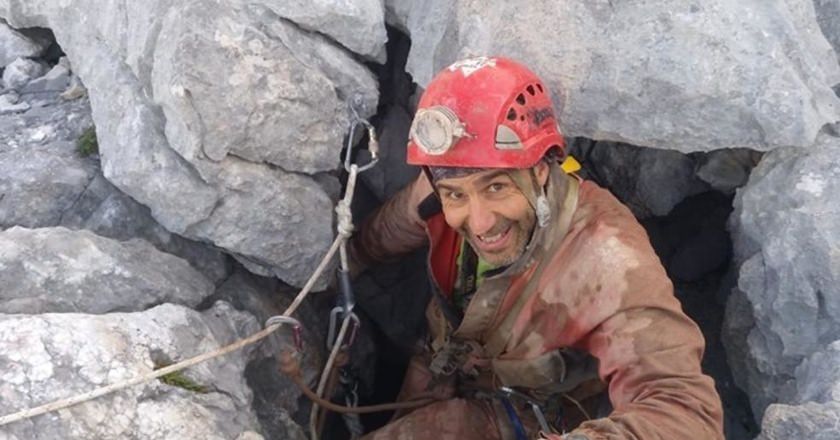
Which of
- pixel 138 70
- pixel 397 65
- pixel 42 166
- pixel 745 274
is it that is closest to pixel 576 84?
pixel 745 274

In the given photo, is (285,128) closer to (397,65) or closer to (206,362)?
(206,362)

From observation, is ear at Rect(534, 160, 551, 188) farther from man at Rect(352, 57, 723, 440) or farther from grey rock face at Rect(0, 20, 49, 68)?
grey rock face at Rect(0, 20, 49, 68)

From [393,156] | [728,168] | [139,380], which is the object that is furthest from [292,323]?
[728,168]

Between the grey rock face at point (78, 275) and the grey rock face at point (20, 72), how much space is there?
176 centimetres

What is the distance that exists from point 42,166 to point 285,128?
4.46 feet

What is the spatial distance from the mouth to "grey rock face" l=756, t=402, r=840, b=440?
1.38 meters

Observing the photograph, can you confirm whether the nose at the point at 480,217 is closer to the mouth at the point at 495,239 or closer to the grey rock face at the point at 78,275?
the mouth at the point at 495,239

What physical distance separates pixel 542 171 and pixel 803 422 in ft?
5.16

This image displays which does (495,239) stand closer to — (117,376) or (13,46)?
(117,376)

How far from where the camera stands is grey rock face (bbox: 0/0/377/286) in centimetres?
→ 416

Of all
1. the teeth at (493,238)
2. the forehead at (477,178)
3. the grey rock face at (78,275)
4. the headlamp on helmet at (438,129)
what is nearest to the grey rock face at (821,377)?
the teeth at (493,238)

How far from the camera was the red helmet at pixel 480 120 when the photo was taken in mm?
3947

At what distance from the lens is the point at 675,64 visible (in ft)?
13.6

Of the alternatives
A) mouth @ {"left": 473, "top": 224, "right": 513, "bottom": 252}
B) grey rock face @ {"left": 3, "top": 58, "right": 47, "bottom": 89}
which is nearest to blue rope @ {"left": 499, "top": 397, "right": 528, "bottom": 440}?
mouth @ {"left": 473, "top": 224, "right": 513, "bottom": 252}
